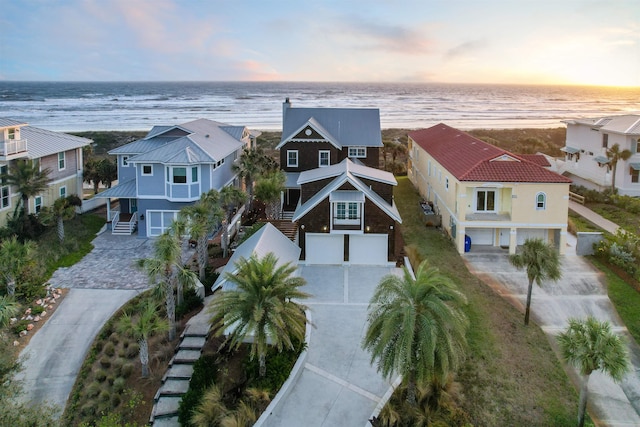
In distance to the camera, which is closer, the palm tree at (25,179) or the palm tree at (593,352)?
the palm tree at (593,352)

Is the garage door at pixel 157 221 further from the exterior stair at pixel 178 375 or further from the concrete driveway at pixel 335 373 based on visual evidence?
the concrete driveway at pixel 335 373

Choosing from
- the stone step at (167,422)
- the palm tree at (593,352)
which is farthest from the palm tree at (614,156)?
the stone step at (167,422)

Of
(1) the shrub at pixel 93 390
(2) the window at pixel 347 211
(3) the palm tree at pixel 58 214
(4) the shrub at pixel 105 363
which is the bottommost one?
(1) the shrub at pixel 93 390

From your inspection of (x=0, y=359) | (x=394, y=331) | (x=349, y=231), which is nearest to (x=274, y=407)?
(x=394, y=331)

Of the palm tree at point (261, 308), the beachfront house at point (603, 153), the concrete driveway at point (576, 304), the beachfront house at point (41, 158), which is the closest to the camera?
the palm tree at point (261, 308)

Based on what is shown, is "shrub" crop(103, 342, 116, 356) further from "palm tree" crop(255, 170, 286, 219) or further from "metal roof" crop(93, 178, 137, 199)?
"metal roof" crop(93, 178, 137, 199)

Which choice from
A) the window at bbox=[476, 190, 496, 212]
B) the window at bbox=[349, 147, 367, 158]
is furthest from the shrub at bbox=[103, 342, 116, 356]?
the window at bbox=[349, 147, 367, 158]

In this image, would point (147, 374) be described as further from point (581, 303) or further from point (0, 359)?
point (581, 303)
